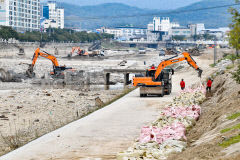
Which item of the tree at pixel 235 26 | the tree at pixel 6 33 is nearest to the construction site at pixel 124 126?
the tree at pixel 235 26

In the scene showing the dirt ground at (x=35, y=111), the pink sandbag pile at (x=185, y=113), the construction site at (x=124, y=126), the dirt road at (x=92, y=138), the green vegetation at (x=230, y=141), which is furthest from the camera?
the dirt ground at (x=35, y=111)

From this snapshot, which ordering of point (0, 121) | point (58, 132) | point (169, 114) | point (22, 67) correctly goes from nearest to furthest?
point (58, 132) < point (169, 114) < point (0, 121) < point (22, 67)

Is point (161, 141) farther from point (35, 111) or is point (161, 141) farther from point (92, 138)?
point (35, 111)

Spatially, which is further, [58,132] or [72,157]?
[58,132]

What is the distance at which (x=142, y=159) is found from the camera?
14805mm

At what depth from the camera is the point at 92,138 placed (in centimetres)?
2058

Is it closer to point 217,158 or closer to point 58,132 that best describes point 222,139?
point 217,158

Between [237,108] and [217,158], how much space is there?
9.30 meters

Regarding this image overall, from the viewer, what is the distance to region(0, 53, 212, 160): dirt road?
17.0m

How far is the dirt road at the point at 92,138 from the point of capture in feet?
55.9

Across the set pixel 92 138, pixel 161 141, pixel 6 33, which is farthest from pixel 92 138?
pixel 6 33

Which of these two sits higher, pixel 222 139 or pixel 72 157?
pixel 222 139

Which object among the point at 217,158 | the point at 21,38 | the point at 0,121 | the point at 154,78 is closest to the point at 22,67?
the point at 154,78

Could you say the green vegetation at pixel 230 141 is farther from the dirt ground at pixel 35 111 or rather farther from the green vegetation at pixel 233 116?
the dirt ground at pixel 35 111
